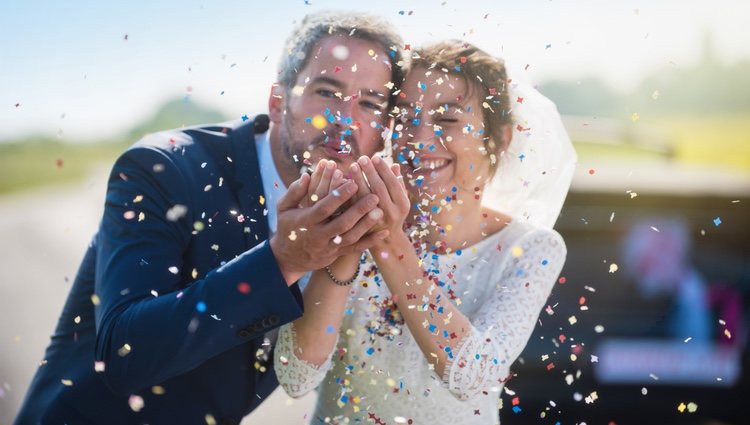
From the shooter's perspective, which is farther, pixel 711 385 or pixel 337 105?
pixel 711 385

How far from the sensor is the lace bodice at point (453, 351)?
2.94m

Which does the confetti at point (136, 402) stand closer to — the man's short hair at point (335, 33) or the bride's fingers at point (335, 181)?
the bride's fingers at point (335, 181)

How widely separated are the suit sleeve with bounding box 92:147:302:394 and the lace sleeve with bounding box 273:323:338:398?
236 mm

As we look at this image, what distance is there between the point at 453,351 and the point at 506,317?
284 mm

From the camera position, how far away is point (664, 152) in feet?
19.6

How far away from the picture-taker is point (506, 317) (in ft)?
10.1

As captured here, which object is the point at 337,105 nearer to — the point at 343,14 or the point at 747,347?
the point at 343,14

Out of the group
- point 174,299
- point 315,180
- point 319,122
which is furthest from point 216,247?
point 315,180

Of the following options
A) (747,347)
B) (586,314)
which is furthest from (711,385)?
(586,314)

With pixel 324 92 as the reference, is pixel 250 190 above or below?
below

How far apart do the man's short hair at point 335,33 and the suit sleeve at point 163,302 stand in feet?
2.48

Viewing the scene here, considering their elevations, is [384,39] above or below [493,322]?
above

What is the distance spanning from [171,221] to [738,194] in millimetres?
3128

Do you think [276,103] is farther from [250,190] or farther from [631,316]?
[631,316]
